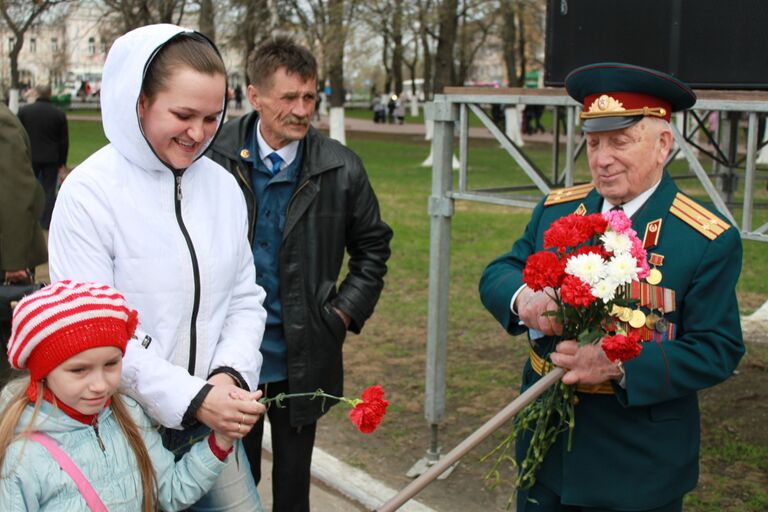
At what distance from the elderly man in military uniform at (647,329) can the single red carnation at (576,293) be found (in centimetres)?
20

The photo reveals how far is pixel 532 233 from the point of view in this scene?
285cm

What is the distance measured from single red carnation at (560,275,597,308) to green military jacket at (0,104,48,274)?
11.3 ft

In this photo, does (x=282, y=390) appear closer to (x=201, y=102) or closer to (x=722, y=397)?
(x=201, y=102)

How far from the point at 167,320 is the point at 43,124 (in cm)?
907

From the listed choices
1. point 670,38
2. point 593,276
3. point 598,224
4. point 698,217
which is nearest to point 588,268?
point 593,276

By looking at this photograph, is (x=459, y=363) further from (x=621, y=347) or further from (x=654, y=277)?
(x=621, y=347)

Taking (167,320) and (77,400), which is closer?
(77,400)

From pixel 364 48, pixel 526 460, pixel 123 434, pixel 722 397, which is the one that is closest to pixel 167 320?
pixel 123 434

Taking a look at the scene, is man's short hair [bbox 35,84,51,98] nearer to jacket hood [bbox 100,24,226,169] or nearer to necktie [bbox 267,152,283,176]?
necktie [bbox 267,152,283,176]

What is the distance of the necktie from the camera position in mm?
3271

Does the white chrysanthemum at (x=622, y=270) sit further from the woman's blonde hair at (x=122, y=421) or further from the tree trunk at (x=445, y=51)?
the tree trunk at (x=445, y=51)

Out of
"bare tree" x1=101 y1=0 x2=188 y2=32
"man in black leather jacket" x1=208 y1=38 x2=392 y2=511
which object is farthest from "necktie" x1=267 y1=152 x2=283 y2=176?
"bare tree" x1=101 y1=0 x2=188 y2=32

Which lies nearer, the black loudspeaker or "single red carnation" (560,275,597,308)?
"single red carnation" (560,275,597,308)

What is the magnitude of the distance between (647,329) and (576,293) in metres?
0.40
